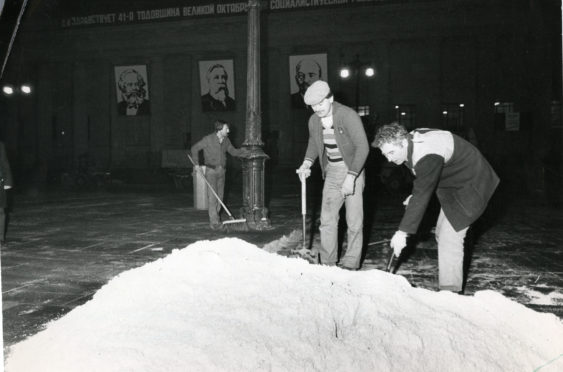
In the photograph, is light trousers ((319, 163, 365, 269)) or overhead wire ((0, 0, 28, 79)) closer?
overhead wire ((0, 0, 28, 79))

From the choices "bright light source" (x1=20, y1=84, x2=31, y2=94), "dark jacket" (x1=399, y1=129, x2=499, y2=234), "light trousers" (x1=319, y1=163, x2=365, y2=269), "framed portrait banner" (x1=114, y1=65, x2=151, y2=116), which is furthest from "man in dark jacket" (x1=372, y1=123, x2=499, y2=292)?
"bright light source" (x1=20, y1=84, x2=31, y2=94)

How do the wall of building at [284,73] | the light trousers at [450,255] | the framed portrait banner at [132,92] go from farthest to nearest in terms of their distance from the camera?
the framed portrait banner at [132,92], the wall of building at [284,73], the light trousers at [450,255]

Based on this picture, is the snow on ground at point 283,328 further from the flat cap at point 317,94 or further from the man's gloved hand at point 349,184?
the flat cap at point 317,94

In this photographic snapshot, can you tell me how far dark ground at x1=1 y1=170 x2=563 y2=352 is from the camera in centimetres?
422

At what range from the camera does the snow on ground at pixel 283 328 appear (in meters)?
2.53

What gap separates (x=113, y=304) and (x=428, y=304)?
7.08 ft

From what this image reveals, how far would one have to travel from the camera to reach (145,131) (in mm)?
28656

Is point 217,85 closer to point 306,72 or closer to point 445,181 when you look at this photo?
point 306,72

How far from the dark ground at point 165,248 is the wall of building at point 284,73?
12095 millimetres

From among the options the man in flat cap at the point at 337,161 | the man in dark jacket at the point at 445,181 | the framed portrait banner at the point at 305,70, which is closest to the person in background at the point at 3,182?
the man in flat cap at the point at 337,161

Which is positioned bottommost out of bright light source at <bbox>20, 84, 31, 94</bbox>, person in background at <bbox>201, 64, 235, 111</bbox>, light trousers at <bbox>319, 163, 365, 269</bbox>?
light trousers at <bbox>319, 163, 365, 269</bbox>

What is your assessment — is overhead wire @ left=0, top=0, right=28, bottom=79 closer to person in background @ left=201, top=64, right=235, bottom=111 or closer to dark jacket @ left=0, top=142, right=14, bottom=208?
dark jacket @ left=0, top=142, right=14, bottom=208

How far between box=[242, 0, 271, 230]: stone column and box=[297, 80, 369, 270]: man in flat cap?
7.97ft

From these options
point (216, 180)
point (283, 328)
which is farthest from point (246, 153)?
point (283, 328)
